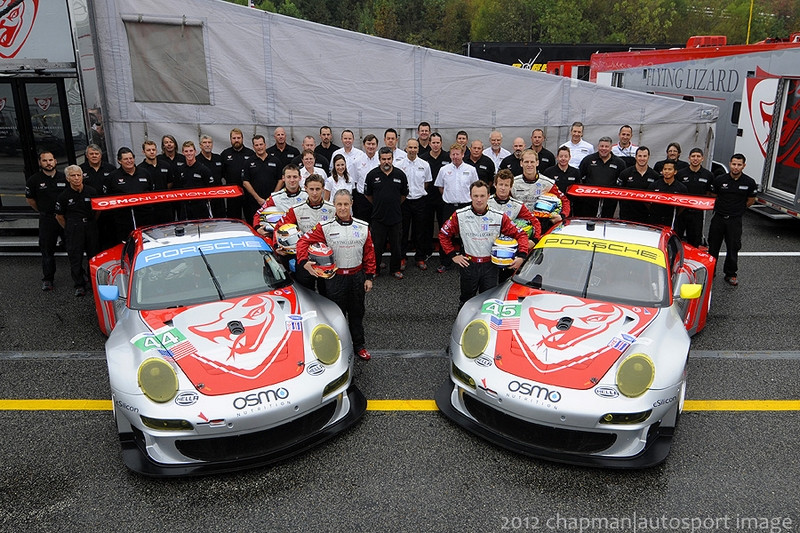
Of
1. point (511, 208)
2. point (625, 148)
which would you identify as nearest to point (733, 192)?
point (625, 148)

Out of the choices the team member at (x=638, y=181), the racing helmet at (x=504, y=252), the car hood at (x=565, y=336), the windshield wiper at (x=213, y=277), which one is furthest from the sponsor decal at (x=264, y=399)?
the team member at (x=638, y=181)

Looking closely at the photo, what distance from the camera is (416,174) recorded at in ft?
28.0

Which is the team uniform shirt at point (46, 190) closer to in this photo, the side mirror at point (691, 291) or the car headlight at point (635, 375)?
the car headlight at point (635, 375)

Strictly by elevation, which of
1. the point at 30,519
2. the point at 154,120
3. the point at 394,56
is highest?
the point at 394,56

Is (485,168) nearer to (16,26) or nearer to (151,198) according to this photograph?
(151,198)

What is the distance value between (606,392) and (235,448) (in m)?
2.57

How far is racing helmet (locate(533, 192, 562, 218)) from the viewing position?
702 centimetres

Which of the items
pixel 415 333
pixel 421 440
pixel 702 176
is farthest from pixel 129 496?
pixel 702 176

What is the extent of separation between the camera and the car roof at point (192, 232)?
575 centimetres

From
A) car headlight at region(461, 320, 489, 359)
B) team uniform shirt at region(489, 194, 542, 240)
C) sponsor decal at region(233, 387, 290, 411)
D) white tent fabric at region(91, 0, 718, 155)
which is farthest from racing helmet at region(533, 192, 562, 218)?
sponsor decal at region(233, 387, 290, 411)

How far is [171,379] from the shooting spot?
13.9 feet

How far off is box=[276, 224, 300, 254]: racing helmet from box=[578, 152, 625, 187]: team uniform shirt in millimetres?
4273

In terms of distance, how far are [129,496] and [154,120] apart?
7474 millimetres

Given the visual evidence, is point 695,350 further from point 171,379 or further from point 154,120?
point 154,120
